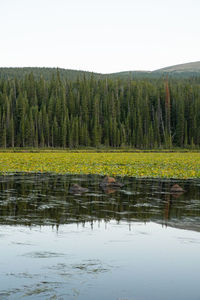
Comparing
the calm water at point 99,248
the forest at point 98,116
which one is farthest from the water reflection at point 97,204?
the forest at point 98,116

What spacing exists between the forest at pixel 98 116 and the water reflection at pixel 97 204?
7977cm

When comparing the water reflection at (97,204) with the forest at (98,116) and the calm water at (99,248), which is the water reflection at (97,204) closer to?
the calm water at (99,248)

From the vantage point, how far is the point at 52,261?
8203 millimetres

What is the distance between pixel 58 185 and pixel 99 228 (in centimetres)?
1050

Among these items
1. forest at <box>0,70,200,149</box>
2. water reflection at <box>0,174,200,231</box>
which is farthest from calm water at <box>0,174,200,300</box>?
forest at <box>0,70,200,149</box>

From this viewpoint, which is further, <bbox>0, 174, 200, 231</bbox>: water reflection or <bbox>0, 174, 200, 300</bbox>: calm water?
<bbox>0, 174, 200, 231</bbox>: water reflection

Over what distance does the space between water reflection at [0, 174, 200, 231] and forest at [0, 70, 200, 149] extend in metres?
79.8

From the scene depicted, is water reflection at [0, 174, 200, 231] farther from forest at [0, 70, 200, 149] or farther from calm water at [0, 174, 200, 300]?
forest at [0, 70, 200, 149]

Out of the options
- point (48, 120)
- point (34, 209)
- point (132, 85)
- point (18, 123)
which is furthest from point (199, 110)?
point (34, 209)

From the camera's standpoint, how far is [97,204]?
50.2ft

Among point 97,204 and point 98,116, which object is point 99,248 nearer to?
point 97,204

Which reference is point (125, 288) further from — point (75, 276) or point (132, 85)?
point (132, 85)

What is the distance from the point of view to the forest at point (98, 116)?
101875mm

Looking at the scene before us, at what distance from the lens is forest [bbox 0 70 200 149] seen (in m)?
102
